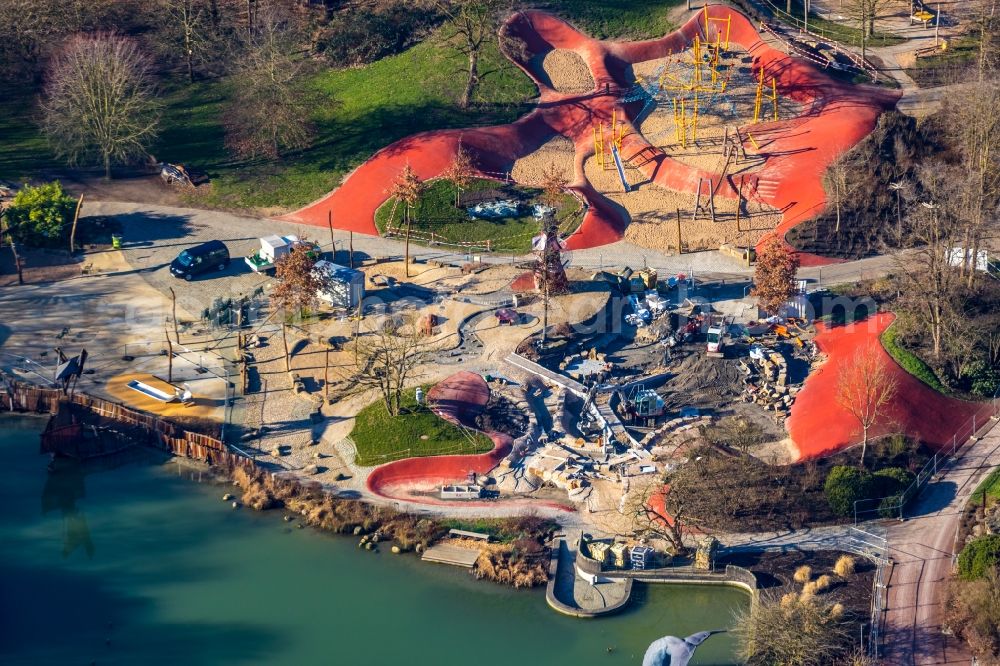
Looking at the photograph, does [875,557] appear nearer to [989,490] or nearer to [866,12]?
[989,490]

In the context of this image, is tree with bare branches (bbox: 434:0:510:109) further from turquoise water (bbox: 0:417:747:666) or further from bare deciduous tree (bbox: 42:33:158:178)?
turquoise water (bbox: 0:417:747:666)

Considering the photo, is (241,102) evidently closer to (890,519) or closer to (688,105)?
(688,105)

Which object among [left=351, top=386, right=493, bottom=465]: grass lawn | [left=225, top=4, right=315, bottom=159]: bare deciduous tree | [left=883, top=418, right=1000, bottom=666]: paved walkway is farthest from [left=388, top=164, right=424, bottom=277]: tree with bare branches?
[left=883, top=418, right=1000, bottom=666]: paved walkway

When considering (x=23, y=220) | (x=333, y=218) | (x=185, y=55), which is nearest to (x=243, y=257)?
(x=333, y=218)

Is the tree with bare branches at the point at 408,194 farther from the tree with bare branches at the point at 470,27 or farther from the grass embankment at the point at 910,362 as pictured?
the grass embankment at the point at 910,362

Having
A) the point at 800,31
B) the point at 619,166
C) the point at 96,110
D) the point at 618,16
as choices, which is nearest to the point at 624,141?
the point at 619,166
